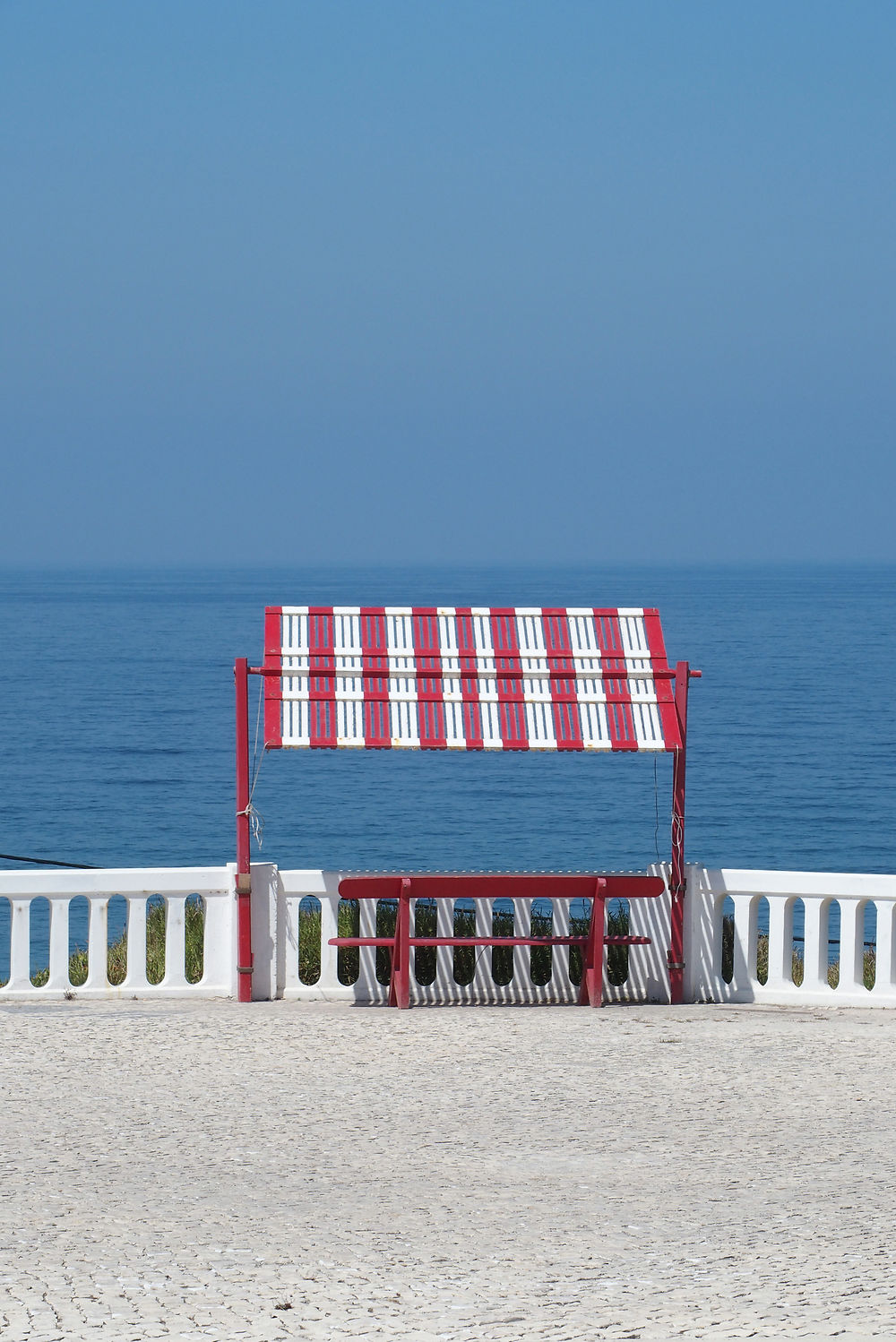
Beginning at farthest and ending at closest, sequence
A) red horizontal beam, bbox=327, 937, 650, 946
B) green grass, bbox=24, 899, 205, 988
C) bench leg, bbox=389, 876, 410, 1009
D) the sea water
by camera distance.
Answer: the sea water
green grass, bbox=24, 899, 205, 988
red horizontal beam, bbox=327, 937, 650, 946
bench leg, bbox=389, 876, 410, 1009

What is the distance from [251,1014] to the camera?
10.3 m

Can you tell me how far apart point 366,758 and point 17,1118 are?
7272 cm

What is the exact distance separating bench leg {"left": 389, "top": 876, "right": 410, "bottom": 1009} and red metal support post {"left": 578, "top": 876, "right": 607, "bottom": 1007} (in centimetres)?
117

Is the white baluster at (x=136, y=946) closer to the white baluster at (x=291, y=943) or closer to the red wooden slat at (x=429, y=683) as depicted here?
the white baluster at (x=291, y=943)

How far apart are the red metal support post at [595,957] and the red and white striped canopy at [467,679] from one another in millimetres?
952

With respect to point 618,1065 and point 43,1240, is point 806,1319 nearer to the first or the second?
point 43,1240

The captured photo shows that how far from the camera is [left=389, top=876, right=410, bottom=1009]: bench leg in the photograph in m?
10.4

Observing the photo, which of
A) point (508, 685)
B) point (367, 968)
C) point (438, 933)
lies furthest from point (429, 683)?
point (367, 968)

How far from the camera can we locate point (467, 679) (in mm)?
11023

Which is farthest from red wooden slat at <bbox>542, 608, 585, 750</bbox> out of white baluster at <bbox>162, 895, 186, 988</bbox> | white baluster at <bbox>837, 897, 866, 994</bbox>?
white baluster at <bbox>162, 895, 186, 988</bbox>

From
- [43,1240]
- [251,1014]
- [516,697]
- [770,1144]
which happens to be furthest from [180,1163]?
[516,697]

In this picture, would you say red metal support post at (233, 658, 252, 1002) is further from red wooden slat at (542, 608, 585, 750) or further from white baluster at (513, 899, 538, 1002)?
red wooden slat at (542, 608, 585, 750)

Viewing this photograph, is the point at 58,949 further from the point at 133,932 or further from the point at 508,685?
the point at 508,685

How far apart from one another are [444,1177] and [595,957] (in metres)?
4.18
